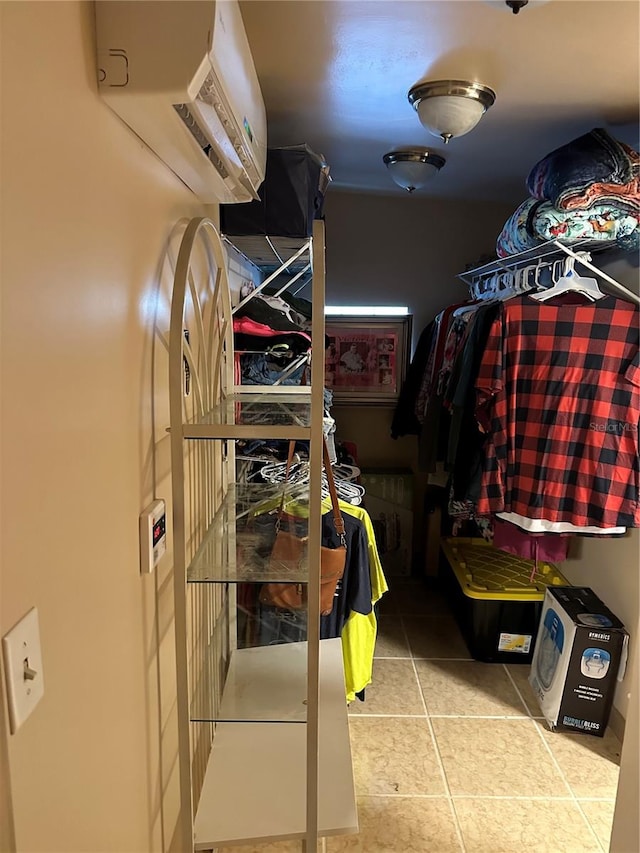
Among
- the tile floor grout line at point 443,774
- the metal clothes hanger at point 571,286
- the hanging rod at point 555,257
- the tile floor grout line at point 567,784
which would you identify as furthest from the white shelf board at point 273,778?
the hanging rod at point 555,257

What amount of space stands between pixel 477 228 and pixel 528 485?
1947 mm

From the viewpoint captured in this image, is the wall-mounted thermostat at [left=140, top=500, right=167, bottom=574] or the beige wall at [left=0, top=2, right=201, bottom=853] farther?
the wall-mounted thermostat at [left=140, top=500, right=167, bottom=574]

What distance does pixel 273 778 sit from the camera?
150cm

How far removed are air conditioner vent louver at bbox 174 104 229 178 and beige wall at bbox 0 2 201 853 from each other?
0.09 meters

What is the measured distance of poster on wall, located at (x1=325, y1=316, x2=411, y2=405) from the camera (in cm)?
357

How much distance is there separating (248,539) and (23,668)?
0.88m

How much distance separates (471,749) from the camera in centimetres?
220

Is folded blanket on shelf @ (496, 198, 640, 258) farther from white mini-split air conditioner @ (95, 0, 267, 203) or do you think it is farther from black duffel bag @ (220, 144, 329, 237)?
white mini-split air conditioner @ (95, 0, 267, 203)

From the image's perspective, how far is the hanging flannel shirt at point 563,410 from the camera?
2.04 meters

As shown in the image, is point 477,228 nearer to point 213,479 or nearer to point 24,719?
point 213,479

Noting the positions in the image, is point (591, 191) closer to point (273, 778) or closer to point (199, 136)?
point (199, 136)

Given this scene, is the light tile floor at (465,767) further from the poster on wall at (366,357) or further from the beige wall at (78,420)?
the poster on wall at (366,357)

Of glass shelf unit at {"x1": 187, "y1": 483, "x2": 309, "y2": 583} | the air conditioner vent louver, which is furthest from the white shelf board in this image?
the air conditioner vent louver

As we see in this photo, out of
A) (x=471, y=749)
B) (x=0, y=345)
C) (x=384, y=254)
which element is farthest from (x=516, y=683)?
(x=0, y=345)
